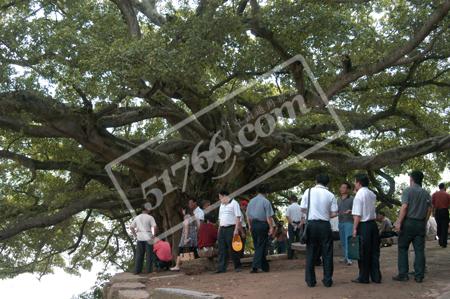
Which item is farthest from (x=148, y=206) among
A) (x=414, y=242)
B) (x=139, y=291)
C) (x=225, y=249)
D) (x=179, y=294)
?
(x=414, y=242)

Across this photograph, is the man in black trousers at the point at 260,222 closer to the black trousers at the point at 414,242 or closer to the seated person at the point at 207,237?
the seated person at the point at 207,237

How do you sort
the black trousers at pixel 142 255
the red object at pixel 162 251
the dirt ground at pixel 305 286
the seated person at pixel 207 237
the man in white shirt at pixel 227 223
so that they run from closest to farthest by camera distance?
the dirt ground at pixel 305 286 → the man in white shirt at pixel 227 223 → the seated person at pixel 207 237 → the black trousers at pixel 142 255 → the red object at pixel 162 251

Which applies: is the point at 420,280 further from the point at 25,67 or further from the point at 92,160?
the point at 92,160

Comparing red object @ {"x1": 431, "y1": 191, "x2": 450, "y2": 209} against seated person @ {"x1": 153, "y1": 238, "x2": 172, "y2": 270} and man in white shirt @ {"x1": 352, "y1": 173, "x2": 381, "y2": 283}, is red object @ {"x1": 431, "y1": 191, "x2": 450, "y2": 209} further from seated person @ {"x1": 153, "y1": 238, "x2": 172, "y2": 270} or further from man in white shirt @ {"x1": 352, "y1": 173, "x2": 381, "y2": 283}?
seated person @ {"x1": 153, "y1": 238, "x2": 172, "y2": 270}

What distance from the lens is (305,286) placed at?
8148mm

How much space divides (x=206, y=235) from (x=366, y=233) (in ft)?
14.3

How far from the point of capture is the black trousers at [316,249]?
795cm

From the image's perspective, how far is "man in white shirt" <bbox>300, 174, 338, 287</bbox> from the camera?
796 cm

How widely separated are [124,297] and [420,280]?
4410mm

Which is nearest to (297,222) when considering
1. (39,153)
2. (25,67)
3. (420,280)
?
(420,280)

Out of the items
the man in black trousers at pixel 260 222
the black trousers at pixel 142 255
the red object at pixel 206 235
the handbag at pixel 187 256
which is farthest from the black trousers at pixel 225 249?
the black trousers at pixel 142 255

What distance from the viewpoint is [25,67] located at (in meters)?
10.2

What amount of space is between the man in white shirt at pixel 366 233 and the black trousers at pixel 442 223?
5.00m

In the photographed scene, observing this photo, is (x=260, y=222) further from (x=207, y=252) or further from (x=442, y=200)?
(x=442, y=200)
